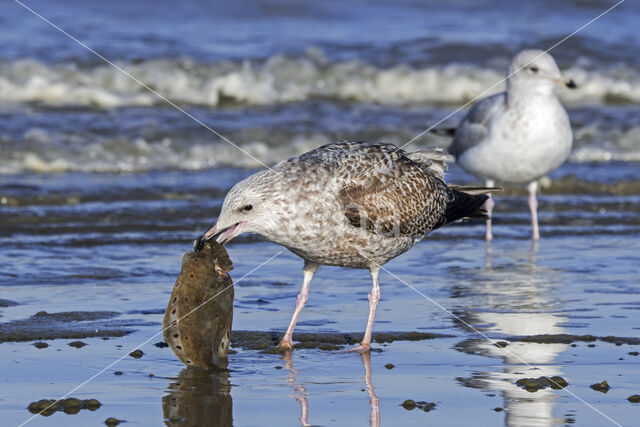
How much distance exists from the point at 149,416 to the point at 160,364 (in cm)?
76

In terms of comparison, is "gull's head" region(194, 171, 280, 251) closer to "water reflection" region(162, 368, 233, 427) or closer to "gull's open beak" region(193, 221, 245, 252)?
"gull's open beak" region(193, 221, 245, 252)

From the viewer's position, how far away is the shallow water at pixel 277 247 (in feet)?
15.6

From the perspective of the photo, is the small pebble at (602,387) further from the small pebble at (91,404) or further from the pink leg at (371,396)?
the small pebble at (91,404)

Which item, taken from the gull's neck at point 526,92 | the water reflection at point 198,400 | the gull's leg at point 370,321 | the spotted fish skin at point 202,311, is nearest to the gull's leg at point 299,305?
the gull's leg at point 370,321

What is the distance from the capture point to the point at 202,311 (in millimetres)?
5035

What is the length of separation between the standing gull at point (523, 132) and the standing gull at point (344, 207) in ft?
8.38

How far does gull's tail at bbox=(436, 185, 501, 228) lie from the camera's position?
6215mm

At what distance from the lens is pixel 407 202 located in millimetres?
5809

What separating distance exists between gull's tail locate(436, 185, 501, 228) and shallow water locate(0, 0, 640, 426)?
0.50m

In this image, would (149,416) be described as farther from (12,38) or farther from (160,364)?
(12,38)

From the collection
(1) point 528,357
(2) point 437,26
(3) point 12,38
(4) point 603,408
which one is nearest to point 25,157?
(3) point 12,38

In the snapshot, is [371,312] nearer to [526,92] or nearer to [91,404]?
[91,404]

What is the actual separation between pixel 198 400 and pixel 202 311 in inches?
22.1

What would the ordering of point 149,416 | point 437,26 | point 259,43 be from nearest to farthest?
point 149,416 < point 259,43 < point 437,26
